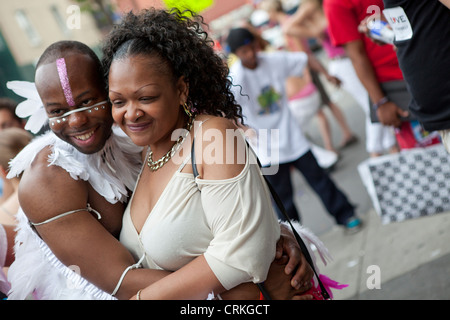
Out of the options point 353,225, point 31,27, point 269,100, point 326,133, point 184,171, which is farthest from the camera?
point 31,27

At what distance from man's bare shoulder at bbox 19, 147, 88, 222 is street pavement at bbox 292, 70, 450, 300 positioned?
2.04 m

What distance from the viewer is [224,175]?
1.77 metres

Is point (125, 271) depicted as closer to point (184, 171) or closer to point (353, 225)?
point (184, 171)

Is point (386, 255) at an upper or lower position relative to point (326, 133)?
upper

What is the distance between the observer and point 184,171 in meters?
1.90

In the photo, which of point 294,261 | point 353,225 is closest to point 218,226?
point 294,261

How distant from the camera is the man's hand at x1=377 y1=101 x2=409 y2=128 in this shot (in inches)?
133

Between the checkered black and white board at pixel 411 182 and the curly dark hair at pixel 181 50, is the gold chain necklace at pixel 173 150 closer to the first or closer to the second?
the curly dark hair at pixel 181 50

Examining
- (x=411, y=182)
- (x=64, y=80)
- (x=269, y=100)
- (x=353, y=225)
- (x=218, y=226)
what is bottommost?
(x=353, y=225)

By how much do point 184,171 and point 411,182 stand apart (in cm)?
210

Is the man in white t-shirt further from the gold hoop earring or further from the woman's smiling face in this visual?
the woman's smiling face

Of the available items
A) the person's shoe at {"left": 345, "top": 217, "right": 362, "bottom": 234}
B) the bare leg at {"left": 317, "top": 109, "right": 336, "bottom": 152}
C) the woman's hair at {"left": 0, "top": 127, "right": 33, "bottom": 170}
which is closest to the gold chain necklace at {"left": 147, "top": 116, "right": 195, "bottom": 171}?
the woman's hair at {"left": 0, "top": 127, "right": 33, "bottom": 170}

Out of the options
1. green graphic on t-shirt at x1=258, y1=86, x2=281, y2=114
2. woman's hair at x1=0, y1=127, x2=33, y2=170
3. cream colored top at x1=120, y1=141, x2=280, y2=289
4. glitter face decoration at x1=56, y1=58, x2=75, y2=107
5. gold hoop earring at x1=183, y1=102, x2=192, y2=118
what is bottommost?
green graphic on t-shirt at x1=258, y1=86, x2=281, y2=114

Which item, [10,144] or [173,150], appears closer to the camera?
[173,150]
